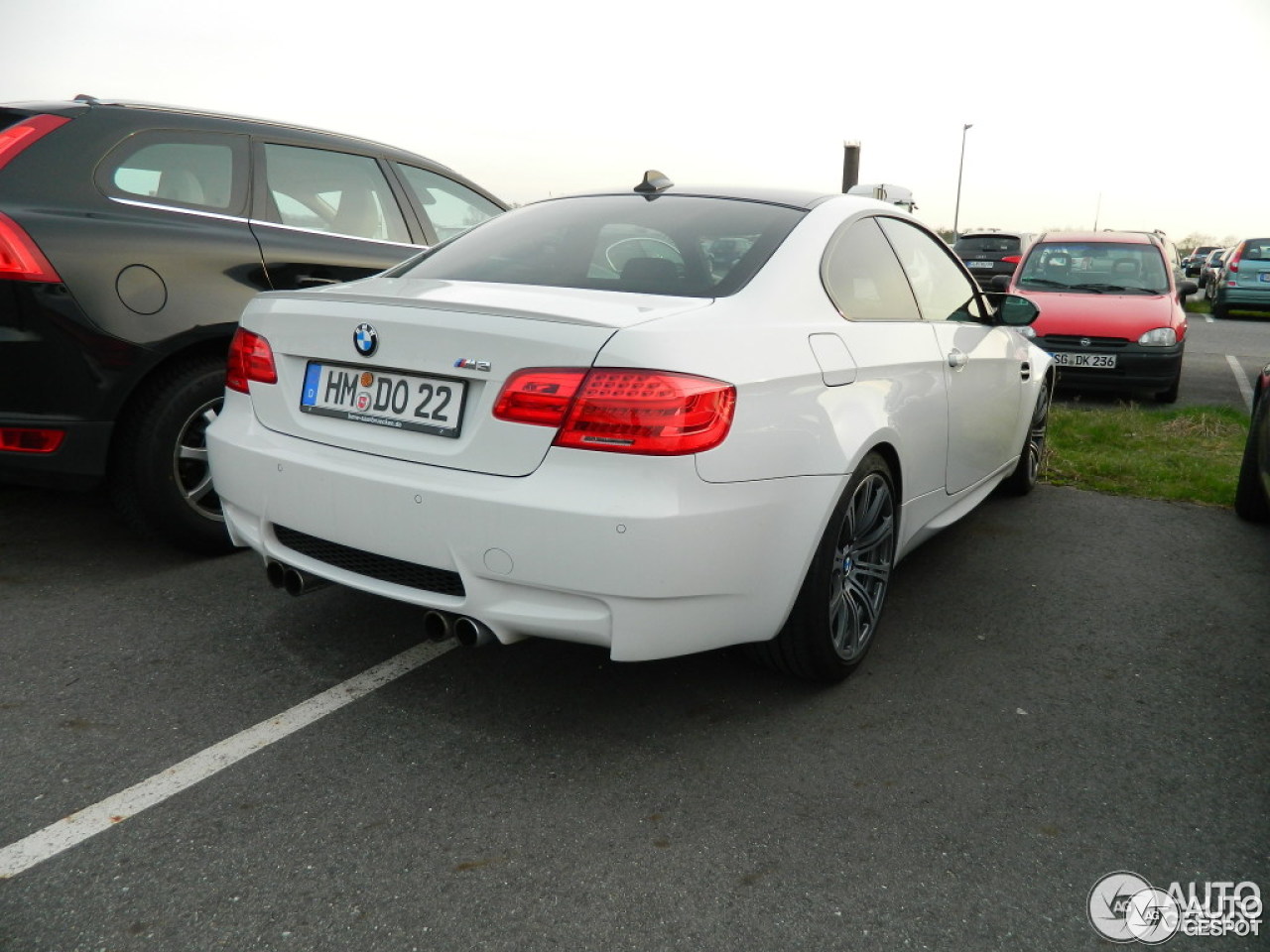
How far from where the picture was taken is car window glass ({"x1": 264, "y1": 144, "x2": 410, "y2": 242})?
180 inches

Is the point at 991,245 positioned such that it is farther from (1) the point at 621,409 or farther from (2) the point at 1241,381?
(1) the point at 621,409

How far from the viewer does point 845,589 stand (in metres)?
3.19

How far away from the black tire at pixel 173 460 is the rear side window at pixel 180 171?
656 millimetres

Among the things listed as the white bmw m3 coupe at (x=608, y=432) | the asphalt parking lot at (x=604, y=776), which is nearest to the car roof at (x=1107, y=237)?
the asphalt parking lot at (x=604, y=776)

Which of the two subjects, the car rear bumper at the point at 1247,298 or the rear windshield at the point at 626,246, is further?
the car rear bumper at the point at 1247,298

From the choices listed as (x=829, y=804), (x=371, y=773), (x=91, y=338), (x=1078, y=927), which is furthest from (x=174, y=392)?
(x=1078, y=927)

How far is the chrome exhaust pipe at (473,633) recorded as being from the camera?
8.58ft

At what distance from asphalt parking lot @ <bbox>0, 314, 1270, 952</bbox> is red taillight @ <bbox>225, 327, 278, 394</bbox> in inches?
33.8

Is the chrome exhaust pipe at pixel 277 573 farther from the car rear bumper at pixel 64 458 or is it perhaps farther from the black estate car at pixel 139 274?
the car rear bumper at pixel 64 458

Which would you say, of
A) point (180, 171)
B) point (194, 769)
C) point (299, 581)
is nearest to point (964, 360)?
point (299, 581)

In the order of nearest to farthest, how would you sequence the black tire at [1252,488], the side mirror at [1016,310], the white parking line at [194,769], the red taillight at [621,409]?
the white parking line at [194,769] < the red taillight at [621,409] < the side mirror at [1016,310] < the black tire at [1252,488]

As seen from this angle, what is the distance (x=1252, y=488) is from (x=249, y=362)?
15.7 feet

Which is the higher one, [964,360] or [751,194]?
[751,194]

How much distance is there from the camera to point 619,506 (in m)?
2.41
